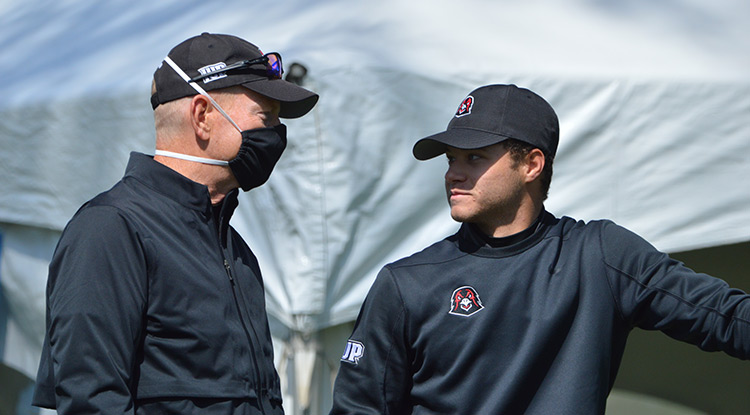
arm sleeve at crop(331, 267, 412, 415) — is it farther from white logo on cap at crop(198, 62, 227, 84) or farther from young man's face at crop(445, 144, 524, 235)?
white logo on cap at crop(198, 62, 227, 84)

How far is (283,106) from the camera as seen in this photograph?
80.7 inches

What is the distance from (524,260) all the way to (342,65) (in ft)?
3.58

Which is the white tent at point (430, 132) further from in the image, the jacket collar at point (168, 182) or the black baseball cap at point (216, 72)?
the jacket collar at point (168, 182)

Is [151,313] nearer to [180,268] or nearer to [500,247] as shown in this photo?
[180,268]

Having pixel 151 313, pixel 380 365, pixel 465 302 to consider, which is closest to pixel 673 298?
pixel 465 302

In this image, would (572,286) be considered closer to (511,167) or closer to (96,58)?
(511,167)

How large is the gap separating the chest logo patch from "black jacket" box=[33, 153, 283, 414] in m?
0.38

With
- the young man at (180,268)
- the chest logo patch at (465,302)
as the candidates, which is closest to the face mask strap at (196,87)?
the young man at (180,268)

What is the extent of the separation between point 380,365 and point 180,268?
0.45 metres

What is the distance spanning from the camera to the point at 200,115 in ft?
6.08

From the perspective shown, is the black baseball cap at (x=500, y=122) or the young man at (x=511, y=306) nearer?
the young man at (x=511, y=306)

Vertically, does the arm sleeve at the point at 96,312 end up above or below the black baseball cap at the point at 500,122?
below

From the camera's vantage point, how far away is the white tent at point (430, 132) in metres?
2.73

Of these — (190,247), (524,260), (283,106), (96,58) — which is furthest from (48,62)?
(524,260)
